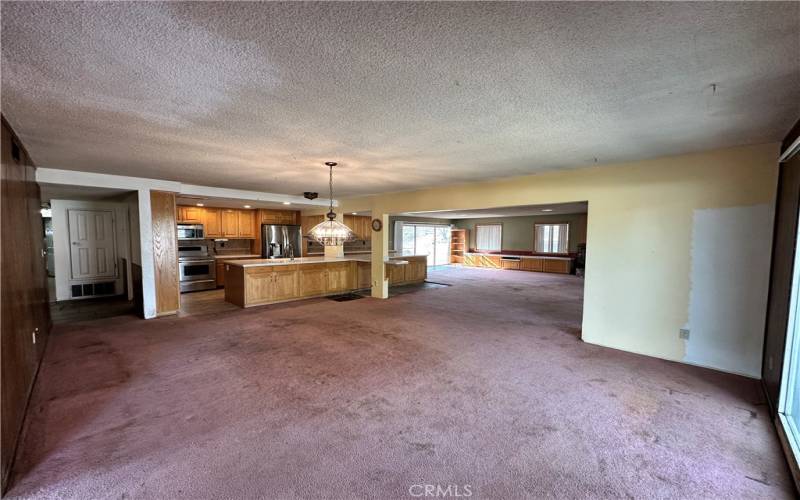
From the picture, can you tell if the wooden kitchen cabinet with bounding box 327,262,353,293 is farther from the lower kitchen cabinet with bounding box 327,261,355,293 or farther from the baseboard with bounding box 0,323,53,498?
Result: the baseboard with bounding box 0,323,53,498

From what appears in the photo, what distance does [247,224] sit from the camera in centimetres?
858

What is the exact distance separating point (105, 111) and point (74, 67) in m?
0.73

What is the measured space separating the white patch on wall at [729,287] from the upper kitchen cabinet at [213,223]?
29.2 feet

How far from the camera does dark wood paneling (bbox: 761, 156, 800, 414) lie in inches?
98.5

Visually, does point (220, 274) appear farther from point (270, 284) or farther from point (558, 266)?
point (558, 266)

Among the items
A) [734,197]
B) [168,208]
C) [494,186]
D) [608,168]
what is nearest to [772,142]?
[734,197]

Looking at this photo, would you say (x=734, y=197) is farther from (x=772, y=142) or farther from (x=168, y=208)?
(x=168, y=208)

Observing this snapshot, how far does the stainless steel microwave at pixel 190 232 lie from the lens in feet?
24.1

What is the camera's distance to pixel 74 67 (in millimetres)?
1682

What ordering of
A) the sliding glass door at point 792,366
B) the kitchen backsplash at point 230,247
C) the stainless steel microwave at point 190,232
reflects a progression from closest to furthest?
the sliding glass door at point 792,366 → the stainless steel microwave at point 190,232 → the kitchen backsplash at point 230,247

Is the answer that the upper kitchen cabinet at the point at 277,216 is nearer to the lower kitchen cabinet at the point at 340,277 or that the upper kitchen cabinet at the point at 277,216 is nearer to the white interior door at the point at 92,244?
the lower kitchen cabinet at the point at 340,277

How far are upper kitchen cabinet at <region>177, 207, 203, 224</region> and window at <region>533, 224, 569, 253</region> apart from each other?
35.3 ft

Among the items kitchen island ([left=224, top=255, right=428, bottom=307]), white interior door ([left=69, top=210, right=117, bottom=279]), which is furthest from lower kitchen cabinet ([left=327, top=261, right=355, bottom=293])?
white interior door ([left=69, top=210, right=117, bottom=279])

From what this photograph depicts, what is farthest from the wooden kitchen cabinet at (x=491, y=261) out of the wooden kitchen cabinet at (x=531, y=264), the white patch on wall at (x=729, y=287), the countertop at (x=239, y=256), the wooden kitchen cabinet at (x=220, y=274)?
the white patch on wall at (x=729, y=287)
